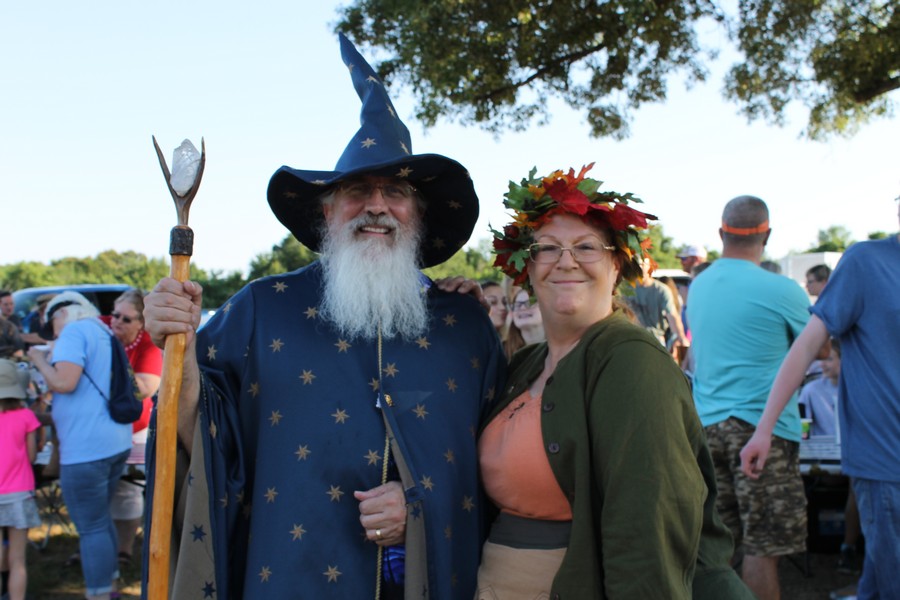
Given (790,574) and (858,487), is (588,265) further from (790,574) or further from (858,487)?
(790,574)

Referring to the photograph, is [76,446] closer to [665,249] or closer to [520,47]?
[520,47]

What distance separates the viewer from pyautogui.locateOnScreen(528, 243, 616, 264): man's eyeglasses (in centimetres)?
225

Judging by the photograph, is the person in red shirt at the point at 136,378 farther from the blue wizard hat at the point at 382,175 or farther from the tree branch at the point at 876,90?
the tree branch at the point at 876,90

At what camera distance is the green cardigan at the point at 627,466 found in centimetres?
188

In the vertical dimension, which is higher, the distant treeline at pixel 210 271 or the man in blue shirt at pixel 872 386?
the distant treeline at pixel 210 271

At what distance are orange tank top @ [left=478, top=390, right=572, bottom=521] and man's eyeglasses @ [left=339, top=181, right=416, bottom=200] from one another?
0.77 meters

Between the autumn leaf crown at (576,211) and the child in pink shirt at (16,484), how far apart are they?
4109 mm

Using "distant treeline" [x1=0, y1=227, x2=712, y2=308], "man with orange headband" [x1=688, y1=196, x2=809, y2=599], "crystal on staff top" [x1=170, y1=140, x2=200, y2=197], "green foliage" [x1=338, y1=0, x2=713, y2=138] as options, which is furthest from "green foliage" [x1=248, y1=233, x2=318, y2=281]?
"crystal on staff top" [x1=170, y1=140, x2=200, y2=197]

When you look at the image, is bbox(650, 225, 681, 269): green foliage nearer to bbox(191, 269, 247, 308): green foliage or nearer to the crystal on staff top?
bbox(191, 269, 247, 308): green foliage

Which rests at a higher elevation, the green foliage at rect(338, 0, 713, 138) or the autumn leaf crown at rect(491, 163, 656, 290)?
the green foliage at rect(338, 0, 713, 138)

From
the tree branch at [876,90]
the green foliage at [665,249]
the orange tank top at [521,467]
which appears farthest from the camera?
the green foliage at [665,249]

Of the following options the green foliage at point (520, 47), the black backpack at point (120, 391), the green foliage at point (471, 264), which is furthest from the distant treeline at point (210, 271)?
the black backpack at point (120, 391)

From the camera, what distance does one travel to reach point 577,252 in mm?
2256

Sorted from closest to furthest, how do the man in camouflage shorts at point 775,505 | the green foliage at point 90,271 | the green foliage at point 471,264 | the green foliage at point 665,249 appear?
the man in camouflage shorts at point 775,505, the green foliage at point 665,249, the green foliage at point 471,264, the green foliage at point 90,271
